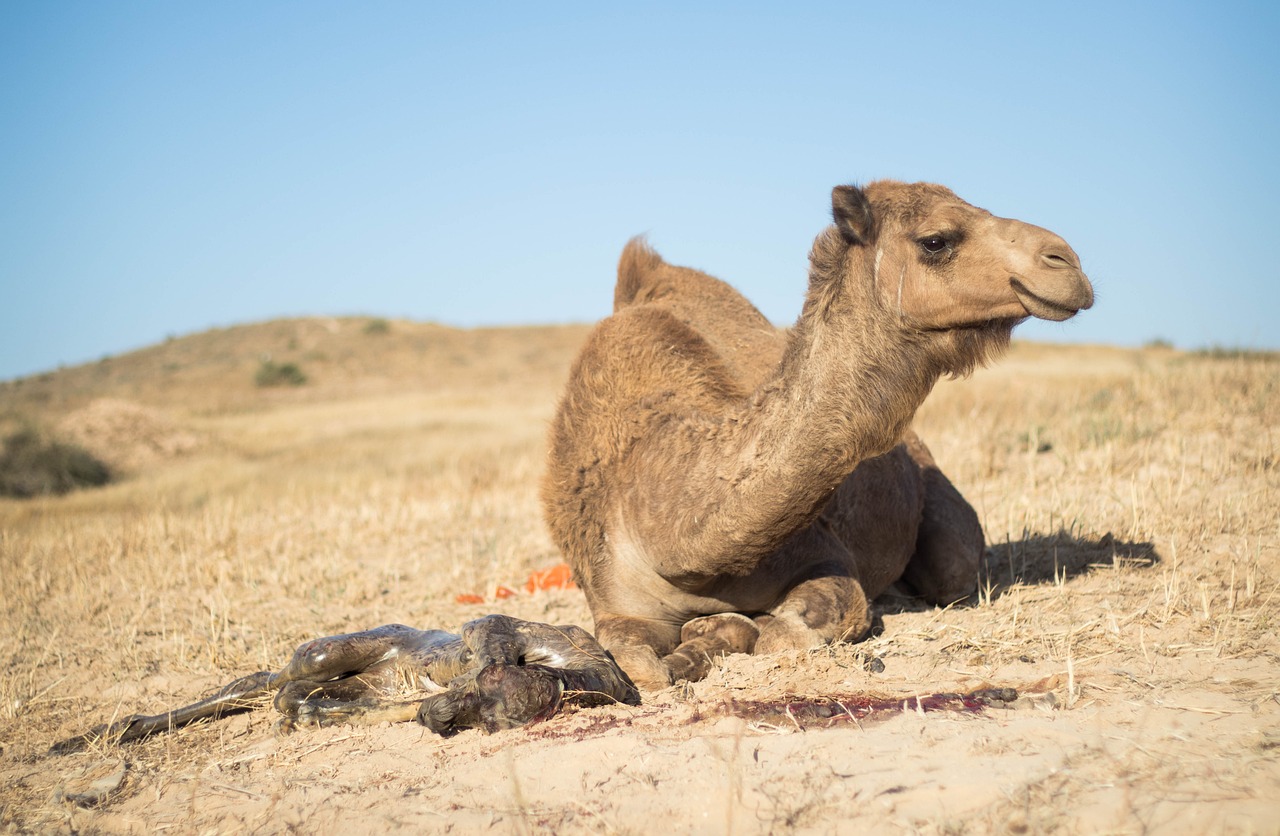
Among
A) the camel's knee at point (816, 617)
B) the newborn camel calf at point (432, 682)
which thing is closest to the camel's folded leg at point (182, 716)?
the newborn camel calf at point (432, 682)

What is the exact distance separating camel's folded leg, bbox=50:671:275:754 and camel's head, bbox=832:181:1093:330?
364 centimetres

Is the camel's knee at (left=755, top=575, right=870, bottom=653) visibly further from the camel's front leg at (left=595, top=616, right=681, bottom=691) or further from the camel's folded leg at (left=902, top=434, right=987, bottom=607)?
the camel's folded leg at (left=902, top=434, right=987, bottom=607)

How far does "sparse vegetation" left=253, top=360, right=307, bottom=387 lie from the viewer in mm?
38500

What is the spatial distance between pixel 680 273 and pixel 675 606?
2827 millimetres

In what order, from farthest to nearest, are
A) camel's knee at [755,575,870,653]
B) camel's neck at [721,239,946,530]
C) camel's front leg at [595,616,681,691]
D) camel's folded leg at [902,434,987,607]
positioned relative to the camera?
camel's folded leg at [902,434,987,607] < camel's knee at [755,575,870,653] < camel's front leg at [595,616,681,691] < camel's neck at [721,239,946,530]

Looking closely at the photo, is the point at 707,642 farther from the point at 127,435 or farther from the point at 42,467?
the point at 127,435

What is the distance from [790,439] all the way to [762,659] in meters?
1.10

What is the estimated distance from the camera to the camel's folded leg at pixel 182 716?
15.5 feet

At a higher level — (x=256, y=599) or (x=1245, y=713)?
(x=1245, y=713)

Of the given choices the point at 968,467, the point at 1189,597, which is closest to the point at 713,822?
the point at 1189,597

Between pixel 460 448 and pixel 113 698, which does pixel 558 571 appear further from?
pixel 460 448

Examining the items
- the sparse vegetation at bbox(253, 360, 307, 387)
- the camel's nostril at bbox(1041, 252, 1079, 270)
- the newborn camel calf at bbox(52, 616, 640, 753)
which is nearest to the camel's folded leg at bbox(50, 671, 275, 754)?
the newborn camel calf at bbox(52, 616, 640, 753)

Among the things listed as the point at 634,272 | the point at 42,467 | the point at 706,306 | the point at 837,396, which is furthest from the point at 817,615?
the point at 42,467

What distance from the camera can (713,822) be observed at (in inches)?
123
